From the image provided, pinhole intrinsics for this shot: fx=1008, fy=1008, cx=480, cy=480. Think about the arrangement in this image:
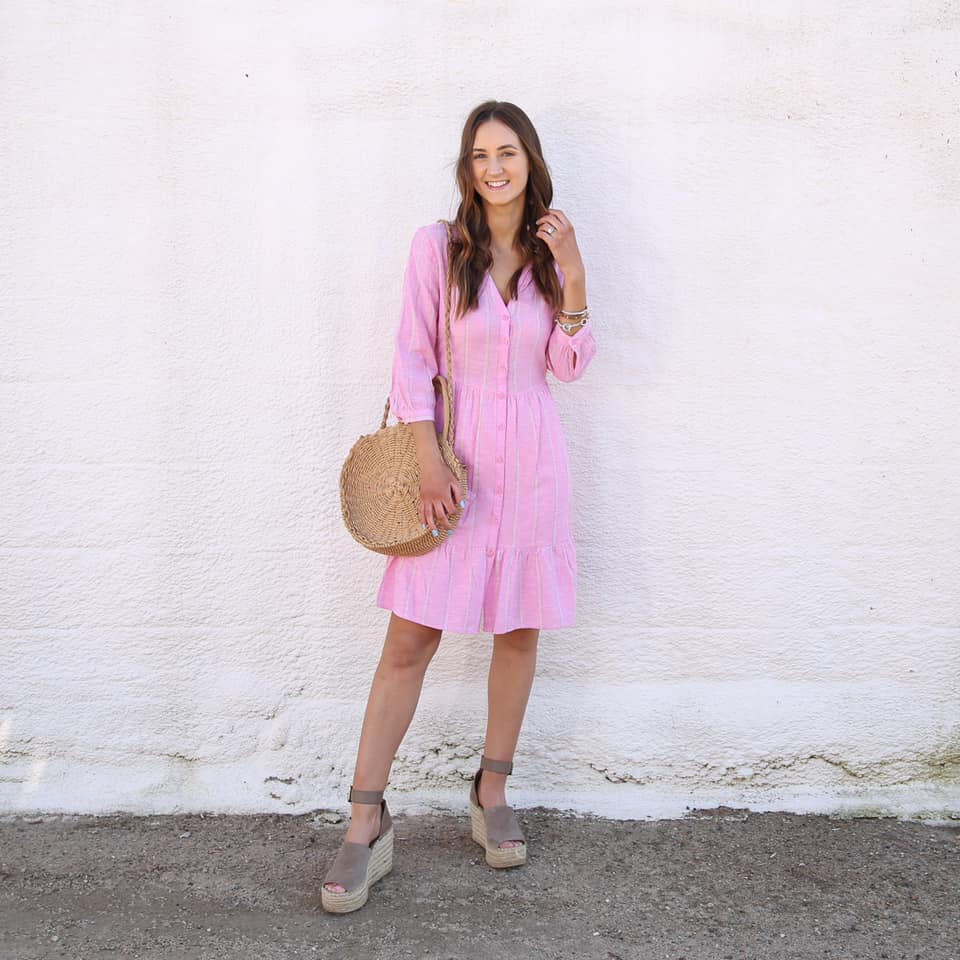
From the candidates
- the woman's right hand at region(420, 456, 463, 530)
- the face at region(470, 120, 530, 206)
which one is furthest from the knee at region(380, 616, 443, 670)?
the face at region(470, 120, 530, 206)

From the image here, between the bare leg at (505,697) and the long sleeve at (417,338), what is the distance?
0.69 m

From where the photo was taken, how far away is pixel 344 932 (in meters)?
2.49

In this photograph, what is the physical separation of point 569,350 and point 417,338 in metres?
0.40

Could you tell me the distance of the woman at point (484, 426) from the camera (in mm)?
2580

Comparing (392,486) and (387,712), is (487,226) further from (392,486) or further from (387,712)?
(387,712)

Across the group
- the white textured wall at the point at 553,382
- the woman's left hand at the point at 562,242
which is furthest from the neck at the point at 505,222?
the white textured wall at the point at 553,382

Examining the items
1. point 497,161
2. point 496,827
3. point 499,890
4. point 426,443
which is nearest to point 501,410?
point 426,443

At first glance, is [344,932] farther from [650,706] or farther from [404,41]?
[404,41]

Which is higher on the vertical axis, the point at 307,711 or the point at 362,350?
the point at 362,350

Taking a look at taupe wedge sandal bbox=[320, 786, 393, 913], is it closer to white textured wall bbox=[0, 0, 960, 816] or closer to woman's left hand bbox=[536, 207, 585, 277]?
white textured wall bbox=[0, 0, 960, 816]

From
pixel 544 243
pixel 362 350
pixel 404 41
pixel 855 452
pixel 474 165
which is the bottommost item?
pixel 855 452

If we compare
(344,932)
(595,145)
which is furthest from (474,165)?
(344,932)

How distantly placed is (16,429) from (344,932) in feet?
5.57

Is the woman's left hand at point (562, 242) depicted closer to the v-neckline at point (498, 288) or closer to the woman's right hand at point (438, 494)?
the v-neckline at point (498, 288)
